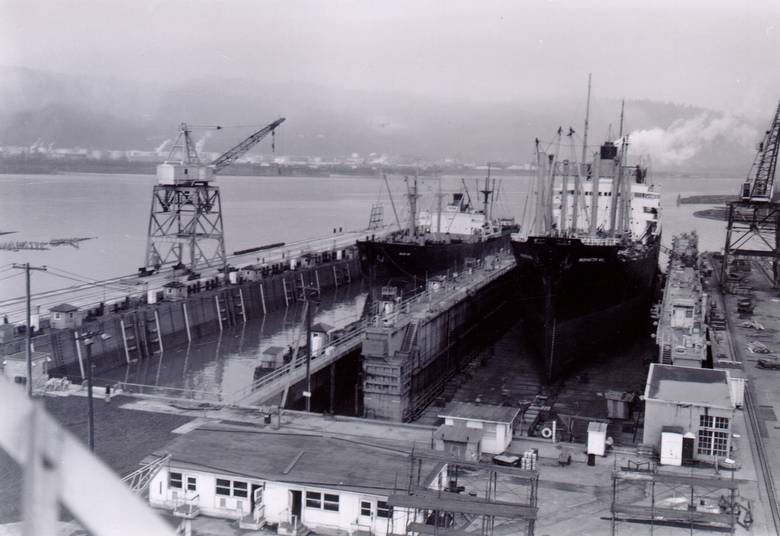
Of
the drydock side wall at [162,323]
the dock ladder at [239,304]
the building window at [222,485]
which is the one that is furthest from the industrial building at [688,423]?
the dock ladder at [239,304]

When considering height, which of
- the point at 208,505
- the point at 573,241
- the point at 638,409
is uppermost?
the point at 573,241

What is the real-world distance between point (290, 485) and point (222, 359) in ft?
75.4

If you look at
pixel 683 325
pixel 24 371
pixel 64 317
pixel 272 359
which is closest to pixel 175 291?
pixel 64 317

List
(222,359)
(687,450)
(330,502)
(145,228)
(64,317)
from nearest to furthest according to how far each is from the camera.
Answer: (330,502) → (687,450) → (64,317) → (222,359) → (145,228)

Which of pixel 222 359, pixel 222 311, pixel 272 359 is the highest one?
pixel 272 359

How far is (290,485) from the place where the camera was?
1212 cm

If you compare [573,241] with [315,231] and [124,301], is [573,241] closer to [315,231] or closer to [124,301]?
[124,301]

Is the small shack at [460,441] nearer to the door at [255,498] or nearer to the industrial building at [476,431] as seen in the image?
the industrial building at [476,431]

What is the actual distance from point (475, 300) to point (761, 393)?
52.2ft

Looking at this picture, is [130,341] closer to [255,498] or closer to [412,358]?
[412,358]

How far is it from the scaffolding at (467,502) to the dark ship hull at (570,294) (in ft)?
51.0

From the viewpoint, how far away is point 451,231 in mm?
59469

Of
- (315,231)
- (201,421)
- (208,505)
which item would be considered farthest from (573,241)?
(315,231)

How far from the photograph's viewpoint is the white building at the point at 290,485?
11891mm
